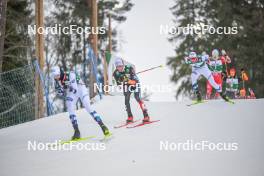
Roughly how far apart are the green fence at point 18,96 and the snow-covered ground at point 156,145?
2.92m

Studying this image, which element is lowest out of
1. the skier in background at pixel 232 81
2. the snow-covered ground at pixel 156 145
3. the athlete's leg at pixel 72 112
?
the snow-covered ground at pixel 156 145

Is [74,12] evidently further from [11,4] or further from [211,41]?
[211,41]

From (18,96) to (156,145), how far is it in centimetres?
842

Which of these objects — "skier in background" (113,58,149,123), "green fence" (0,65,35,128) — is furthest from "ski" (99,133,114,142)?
"green fence" (0,65,35,128)

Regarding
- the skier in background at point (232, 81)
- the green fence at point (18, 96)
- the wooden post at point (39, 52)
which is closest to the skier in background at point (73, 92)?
the wooden post at point (39, 52)

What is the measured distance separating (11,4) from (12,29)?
5.08 feet

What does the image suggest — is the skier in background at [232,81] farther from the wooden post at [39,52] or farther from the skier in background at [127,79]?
the wooden post at [39,52]

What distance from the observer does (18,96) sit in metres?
17.9

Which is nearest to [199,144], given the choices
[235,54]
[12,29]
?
[12,29]

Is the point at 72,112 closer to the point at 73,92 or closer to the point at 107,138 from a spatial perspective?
the point at 73,92

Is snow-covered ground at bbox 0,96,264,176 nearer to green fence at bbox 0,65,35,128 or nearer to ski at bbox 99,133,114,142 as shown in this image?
ski at bbox 99,133,114,142

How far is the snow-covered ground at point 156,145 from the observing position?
9.46m

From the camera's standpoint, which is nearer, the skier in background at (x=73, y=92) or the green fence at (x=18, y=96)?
the skier in background at (x=73, y=92)

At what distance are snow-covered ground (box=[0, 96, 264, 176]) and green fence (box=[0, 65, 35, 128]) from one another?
2919mm
